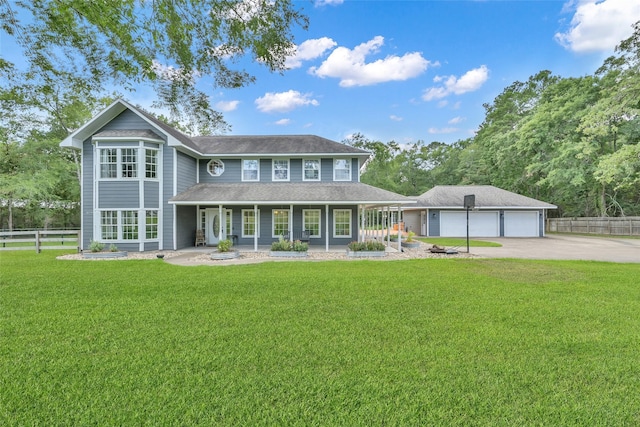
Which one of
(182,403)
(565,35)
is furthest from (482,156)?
(182,403)

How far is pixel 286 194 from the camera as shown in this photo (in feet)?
47.2

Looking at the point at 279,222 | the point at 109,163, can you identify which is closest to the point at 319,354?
the point at 279,222

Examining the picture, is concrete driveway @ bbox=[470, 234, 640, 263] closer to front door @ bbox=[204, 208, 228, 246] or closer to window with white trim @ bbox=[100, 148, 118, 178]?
front door @ bbox=[204, 208, 228, 246]

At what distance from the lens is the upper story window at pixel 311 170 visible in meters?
16.2

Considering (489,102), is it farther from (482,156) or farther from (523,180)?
(523,180)

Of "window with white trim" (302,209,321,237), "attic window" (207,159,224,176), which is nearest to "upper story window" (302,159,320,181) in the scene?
"window with white trim" (302,209,321,237)

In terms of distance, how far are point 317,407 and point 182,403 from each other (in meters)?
1.15

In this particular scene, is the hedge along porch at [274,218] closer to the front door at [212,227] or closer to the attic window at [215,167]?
the front door at [212,227]

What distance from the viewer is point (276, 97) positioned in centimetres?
2206

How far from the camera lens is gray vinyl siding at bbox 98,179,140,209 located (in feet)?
44.6

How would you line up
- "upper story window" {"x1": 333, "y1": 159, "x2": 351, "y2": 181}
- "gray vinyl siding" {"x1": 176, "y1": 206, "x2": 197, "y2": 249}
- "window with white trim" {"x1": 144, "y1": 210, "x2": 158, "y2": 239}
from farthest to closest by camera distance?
"upper story window" {"x1": 333, "y1": 159, "x2": 351, "y2": 181}, "gray vinyl siding" {"x1": 176, "y1": 206, "x2": 197, "y2": 249}, "window with white trim" {"x1": 144, "y1": 210, "x2": 158, "y2": 239}

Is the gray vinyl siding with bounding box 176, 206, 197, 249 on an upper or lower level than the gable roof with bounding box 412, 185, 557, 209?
lower

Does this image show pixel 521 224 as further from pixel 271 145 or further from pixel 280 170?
pixel 271 145

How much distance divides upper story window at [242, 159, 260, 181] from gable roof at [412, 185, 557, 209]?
13439 millimetres
